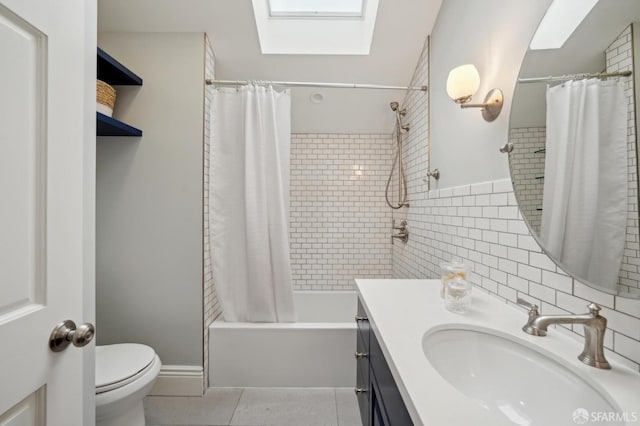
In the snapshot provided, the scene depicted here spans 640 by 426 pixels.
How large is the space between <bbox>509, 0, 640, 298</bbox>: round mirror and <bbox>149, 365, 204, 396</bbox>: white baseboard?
204 centimetres

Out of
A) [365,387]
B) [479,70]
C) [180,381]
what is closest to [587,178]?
[479,70]

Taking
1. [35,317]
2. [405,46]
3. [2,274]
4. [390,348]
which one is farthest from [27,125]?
[405,46]

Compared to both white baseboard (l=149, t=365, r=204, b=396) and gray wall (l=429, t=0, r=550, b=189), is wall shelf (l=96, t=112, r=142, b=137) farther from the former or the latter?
gray wall (l=429, t=0, r=550, b=189)

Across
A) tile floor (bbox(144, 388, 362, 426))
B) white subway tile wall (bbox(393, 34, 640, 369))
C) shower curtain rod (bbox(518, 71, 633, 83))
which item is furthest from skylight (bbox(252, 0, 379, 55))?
tile floor (bbox(144, 388, 362, 426))

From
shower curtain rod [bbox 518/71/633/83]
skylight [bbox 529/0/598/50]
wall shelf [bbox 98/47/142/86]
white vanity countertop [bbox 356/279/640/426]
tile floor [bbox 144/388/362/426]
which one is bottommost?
tile floor [bbox 144/388/362/426]

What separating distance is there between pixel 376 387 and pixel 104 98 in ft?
6.67

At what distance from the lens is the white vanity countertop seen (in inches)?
19.7

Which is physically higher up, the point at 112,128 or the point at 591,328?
the point at 112,128

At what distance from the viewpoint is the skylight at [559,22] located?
760 millimetres

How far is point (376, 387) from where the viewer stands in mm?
924

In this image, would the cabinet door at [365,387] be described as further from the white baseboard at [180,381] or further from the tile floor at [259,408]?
the white baseboard at [180,381]

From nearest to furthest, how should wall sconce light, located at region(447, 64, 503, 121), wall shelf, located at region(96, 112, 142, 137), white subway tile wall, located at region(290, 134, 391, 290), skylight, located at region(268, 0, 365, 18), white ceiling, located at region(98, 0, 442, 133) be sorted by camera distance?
wall sconce light, located at region(447, 64, 503, 121) → wall shelf, located at region(96, 112, 142, 137) → white ceiling, located at region(98, 0, 442, 133) → skylight, located at region(268, 0, 365, 18) → white subway tile wall, located at region(290, 134, 391, 290)

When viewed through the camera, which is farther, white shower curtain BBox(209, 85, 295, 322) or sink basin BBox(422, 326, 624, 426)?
white shower curtain BBox(209, 85, 295, 322)

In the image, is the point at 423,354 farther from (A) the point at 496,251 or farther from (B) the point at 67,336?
(B) the point at 67,336
